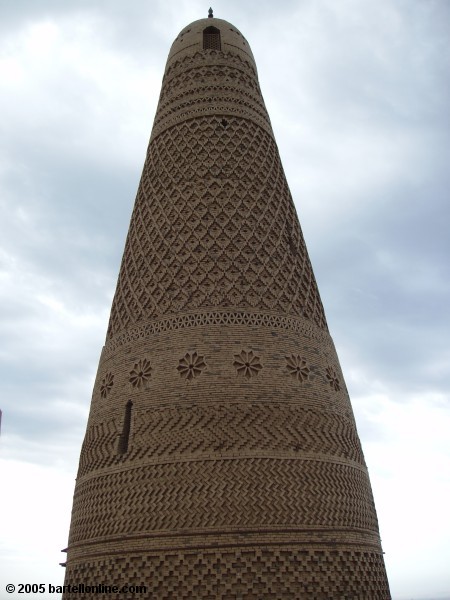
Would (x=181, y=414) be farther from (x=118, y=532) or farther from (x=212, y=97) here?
(x=212, y=97)

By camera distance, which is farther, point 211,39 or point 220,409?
point 211,39

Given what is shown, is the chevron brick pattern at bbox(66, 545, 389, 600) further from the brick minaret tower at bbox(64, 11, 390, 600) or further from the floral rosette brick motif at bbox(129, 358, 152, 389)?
the floral rosette brick motif at bbox(129, 358, 152, 389)

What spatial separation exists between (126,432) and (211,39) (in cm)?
762

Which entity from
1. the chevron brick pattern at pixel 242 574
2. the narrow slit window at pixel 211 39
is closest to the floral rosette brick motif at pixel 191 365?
the chevron brick pattern at pixel 242 574

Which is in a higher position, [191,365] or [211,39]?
[211,39]

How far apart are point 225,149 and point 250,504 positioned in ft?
18.5

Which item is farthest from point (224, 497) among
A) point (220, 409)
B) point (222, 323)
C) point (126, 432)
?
point (222, 323)

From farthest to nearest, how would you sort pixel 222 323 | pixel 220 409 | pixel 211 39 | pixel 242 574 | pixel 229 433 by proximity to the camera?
pixel 211 39, pixel 222 323, pixel 220 409, pixel 229 433, pixel 242 574

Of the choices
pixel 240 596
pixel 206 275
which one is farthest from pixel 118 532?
pixel 206 275

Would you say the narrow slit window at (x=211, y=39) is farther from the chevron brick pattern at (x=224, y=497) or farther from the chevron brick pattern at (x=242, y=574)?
the chevron brick pattern at (x=242, y=574)

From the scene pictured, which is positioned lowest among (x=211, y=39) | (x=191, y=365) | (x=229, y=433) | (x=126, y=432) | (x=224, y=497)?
(x=224, y=497)

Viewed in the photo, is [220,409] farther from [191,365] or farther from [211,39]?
[211,39]

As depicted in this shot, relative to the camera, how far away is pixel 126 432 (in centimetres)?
769

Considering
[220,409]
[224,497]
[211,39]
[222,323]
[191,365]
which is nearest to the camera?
[224,497]
